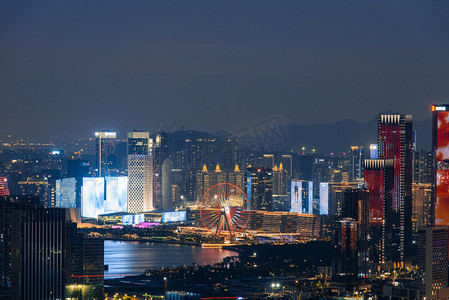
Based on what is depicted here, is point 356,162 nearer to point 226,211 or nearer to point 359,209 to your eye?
point 226,211

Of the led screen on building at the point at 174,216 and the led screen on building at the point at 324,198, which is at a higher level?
the led screen on building at the point at 324,198

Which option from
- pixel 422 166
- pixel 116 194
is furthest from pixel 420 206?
pixel 116 194

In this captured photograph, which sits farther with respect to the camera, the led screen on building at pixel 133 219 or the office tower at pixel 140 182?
the office tower at pixel 140 182

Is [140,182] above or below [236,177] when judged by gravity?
below

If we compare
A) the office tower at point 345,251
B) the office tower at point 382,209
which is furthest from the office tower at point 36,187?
the office tower at point 345,251

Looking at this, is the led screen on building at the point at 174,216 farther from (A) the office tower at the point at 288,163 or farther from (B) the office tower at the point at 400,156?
(B) the office tower at the point at 400,156

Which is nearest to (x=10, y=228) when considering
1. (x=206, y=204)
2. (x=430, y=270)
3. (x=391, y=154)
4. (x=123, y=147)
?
(x=430, y=270)

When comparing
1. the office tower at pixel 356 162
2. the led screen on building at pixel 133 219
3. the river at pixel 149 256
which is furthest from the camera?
the office tower at pixel 356 162
